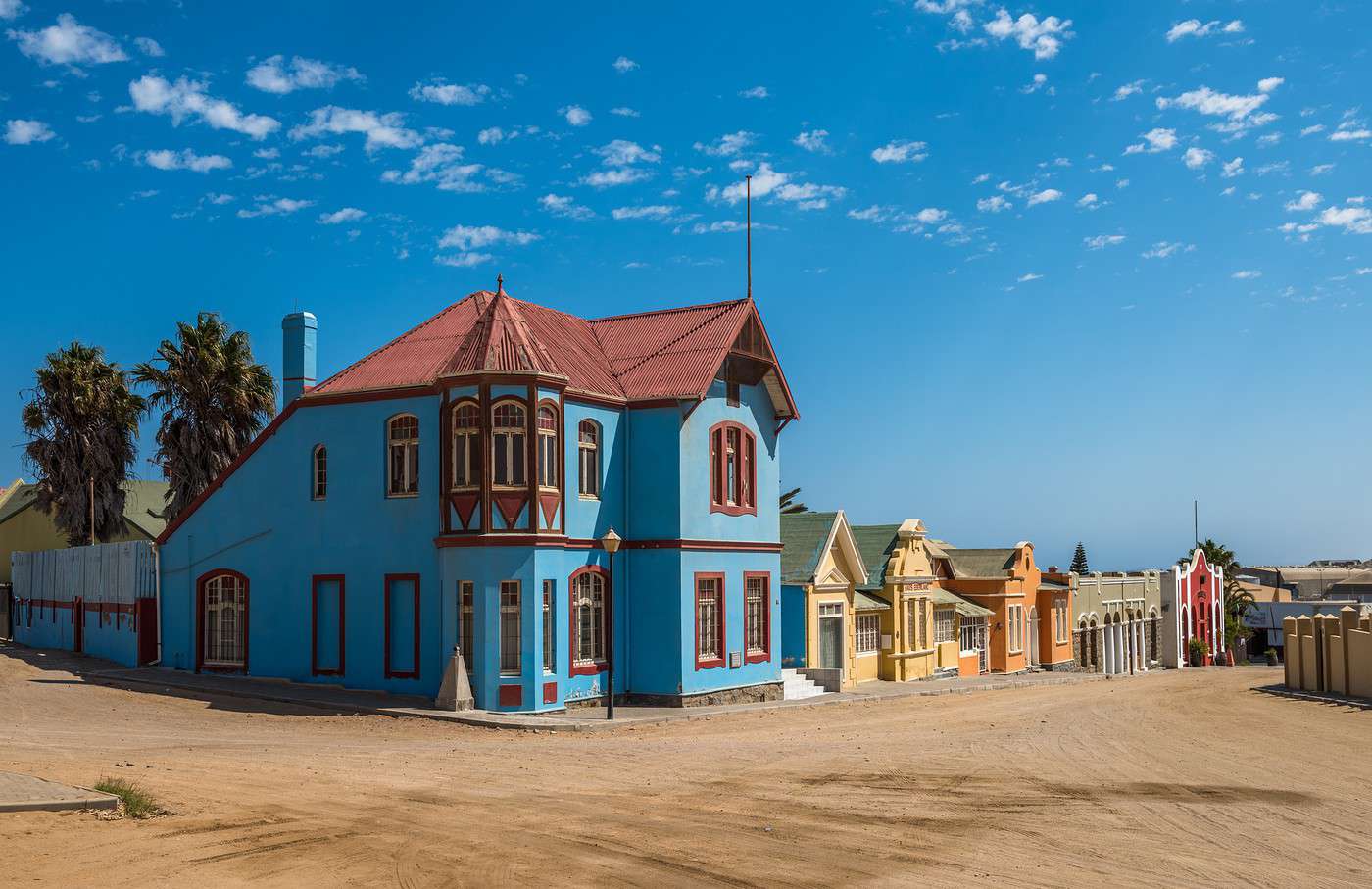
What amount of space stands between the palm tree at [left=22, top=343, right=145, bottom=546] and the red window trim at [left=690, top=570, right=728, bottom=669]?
78.2 feet

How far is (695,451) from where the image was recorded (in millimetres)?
28750

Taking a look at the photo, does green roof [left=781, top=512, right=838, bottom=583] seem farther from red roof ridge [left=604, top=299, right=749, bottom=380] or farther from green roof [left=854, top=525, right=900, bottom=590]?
red roof ridge [left=604, top=299, right=749, bottom=380]

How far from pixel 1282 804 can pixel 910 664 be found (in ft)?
83.5

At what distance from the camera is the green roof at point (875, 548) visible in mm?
40091

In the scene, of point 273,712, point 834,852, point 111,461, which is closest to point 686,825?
point 834,852

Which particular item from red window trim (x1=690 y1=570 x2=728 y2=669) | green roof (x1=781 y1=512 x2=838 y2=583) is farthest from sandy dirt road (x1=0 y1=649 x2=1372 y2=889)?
green roof (x1=781 y1=512 x2=838 y2=583)

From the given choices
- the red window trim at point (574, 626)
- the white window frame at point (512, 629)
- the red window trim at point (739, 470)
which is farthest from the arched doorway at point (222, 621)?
the red window trim at point (739, 470)

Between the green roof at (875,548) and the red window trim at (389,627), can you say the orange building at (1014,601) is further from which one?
the red window trim at (389,627)

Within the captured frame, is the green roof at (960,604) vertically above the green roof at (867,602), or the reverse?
the green roof at (867,602)

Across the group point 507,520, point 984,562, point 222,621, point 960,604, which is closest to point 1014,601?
point 984,562

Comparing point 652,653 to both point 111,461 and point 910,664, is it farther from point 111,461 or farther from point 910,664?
point 111,461

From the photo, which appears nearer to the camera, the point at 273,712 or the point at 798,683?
the point at 273,712

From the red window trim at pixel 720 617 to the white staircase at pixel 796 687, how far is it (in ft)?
10.2

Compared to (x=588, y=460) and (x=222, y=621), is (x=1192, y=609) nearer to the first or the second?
(x=588, y=460)
